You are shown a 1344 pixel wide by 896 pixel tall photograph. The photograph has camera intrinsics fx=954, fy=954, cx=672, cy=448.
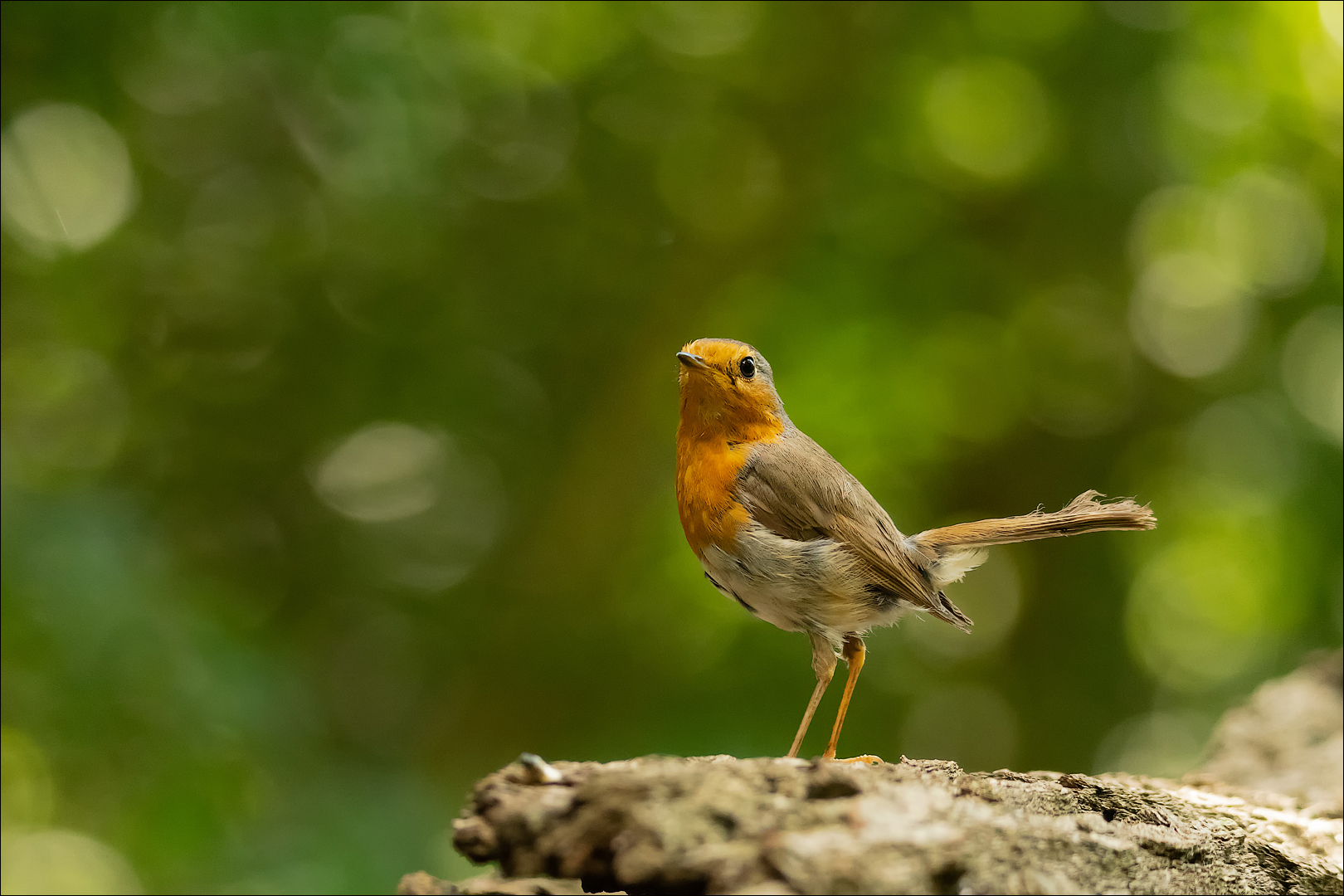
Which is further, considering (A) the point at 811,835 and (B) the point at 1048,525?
(B) the point at 1048,525

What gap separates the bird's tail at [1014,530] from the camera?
2.95 metres

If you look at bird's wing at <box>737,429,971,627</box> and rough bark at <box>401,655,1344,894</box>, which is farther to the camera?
bird's wing at <box>737,429,971,627</box>

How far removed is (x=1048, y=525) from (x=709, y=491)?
3.53 feet

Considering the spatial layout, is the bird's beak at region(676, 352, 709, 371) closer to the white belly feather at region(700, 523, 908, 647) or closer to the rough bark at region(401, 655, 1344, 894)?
the white belly feather at region(700, 523, 908, 647)

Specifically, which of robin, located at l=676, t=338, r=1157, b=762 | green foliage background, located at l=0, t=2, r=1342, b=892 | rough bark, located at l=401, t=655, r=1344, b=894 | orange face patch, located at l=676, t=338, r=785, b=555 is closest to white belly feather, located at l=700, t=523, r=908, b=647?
robin, located at l=676, t=338, r=1157, b=762

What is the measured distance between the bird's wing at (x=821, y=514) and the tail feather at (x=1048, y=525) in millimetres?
209

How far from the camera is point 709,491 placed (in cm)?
295

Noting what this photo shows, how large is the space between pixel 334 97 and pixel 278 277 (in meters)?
1.19

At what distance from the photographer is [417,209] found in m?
5.95

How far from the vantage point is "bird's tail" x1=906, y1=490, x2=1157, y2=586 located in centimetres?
295

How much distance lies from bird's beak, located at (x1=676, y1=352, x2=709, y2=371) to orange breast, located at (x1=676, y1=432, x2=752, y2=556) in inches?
9.3

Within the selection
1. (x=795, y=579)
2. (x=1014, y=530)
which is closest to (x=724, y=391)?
(x=795, y=579)

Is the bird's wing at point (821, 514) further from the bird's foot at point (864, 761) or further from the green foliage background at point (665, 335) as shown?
the green foliage background at point (665, 335)

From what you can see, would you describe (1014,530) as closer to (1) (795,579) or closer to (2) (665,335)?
(1) (795,579)
